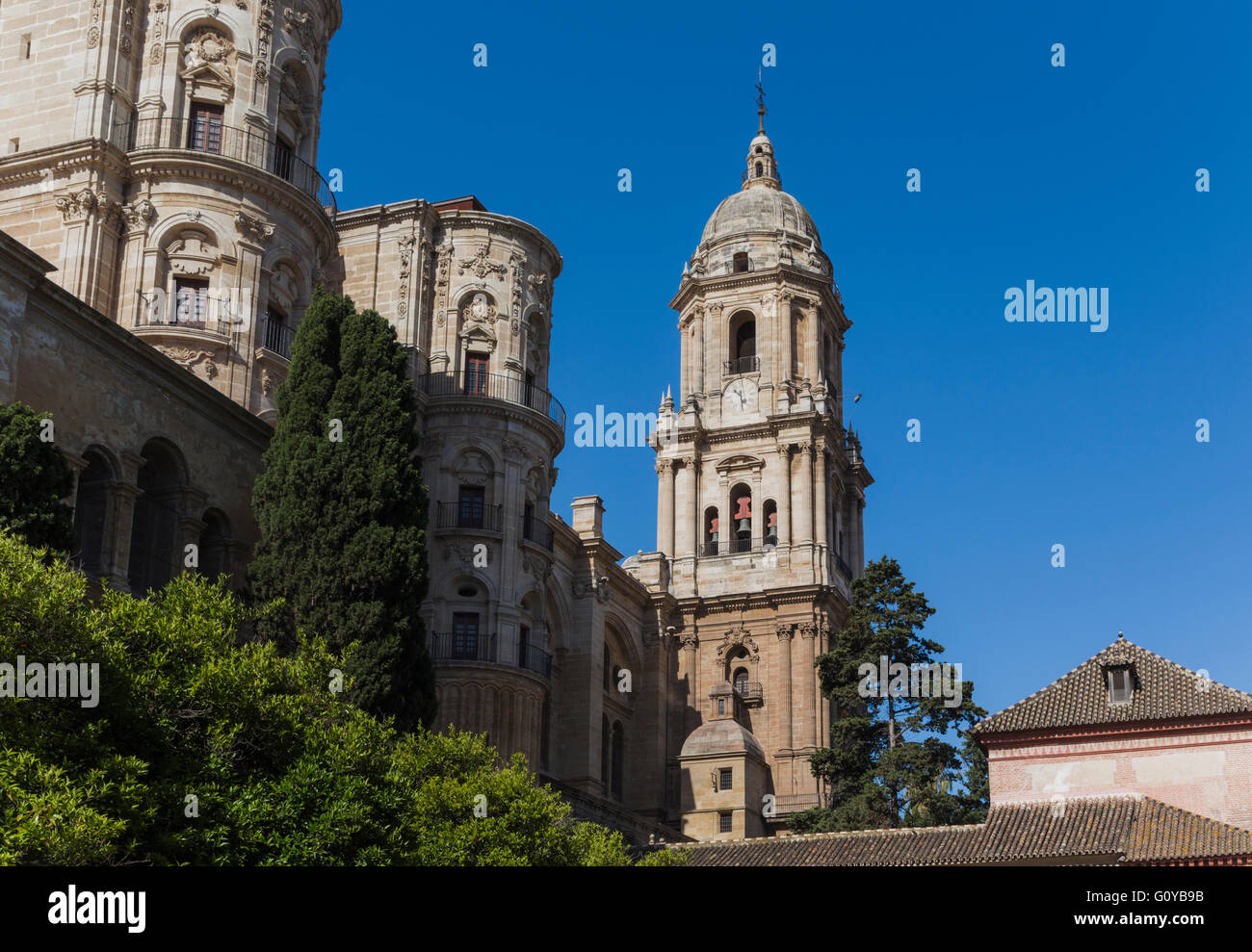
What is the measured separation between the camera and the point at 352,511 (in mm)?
34625

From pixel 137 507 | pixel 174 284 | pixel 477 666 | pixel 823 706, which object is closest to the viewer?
pixel 137 507

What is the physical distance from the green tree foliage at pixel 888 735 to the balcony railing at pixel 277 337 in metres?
23.0

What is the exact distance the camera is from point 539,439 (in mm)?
48156

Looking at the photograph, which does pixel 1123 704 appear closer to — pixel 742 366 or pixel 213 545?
pixel 213 545

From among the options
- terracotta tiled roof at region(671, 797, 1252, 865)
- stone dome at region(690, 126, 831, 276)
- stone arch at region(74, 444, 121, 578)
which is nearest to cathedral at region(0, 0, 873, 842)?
stone arch at region(74, 444, 121, 578)

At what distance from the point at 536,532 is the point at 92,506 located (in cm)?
1602

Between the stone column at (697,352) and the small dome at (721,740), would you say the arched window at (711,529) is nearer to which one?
the stone column at (697,352)

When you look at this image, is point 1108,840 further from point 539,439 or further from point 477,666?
point 539,439

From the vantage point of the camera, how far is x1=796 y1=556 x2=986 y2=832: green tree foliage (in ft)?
Answer: 170

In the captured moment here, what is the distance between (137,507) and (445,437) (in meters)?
11.6

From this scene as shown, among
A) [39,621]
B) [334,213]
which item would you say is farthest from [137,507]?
[39,621]

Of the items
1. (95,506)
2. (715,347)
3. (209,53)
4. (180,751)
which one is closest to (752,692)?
(715,347)

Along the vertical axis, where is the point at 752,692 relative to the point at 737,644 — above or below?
below
